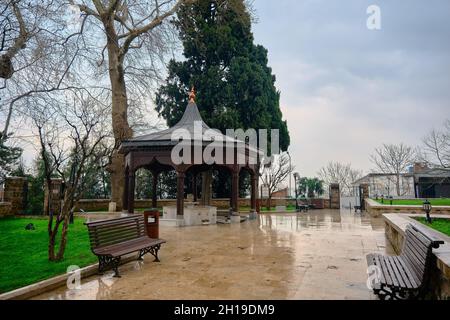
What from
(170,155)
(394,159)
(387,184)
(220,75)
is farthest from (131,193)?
(387,184)

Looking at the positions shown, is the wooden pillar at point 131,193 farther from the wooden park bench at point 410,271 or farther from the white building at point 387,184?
the white building at point 387,184

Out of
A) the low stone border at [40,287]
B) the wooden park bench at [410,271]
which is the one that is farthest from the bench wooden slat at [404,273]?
the low stone border at [40,287]

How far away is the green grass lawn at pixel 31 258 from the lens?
4577 millimetres

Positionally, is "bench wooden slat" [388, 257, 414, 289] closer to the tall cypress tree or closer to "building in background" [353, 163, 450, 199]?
the tall cypress tree

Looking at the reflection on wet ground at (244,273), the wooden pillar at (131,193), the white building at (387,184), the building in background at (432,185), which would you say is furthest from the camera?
the white building at (387,184)

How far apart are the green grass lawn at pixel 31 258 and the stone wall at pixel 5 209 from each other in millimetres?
6526

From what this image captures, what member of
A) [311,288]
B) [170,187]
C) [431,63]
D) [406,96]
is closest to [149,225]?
[311,288]

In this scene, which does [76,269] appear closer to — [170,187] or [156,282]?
[156,282]

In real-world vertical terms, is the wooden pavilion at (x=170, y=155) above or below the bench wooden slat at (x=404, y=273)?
above

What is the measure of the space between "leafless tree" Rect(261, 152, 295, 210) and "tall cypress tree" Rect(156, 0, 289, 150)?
5.58 meters

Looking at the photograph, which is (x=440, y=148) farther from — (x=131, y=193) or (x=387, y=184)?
(x=387, y=184)
